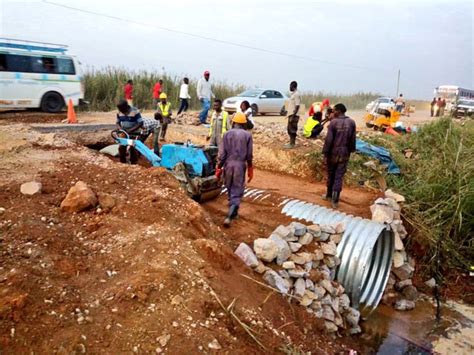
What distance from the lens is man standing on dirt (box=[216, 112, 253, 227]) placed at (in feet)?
19.1

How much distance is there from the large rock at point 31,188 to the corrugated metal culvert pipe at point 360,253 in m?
3.57

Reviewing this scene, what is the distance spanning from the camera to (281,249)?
5023 millimetres

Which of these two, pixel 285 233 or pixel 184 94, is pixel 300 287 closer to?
pixel 285 233

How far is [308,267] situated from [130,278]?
245cm

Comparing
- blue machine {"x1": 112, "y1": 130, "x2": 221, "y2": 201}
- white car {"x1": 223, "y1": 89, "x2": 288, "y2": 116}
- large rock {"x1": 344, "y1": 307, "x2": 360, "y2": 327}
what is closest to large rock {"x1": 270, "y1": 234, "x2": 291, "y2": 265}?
large rock {"x1": 344, "y1": 307, "x2": 360, "y2": 327}

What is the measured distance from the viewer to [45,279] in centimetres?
338

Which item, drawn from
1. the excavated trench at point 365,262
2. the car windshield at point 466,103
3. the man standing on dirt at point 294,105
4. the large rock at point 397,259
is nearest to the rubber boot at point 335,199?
the excavated trench at point 365,262

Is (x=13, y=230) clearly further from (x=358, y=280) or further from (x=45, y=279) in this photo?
(x=358, y=280)

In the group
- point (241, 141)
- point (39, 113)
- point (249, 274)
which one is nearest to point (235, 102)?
point (39, 113)

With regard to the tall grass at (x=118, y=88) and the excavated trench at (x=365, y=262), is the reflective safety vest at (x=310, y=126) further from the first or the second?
the tall grass at (x=118, y=88)

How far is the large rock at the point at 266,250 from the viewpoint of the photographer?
489 centimetres

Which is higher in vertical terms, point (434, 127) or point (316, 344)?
point (434, 127)

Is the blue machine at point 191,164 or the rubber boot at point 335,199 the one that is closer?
the blue machine at point 191,164

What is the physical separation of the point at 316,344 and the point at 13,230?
3163mm
